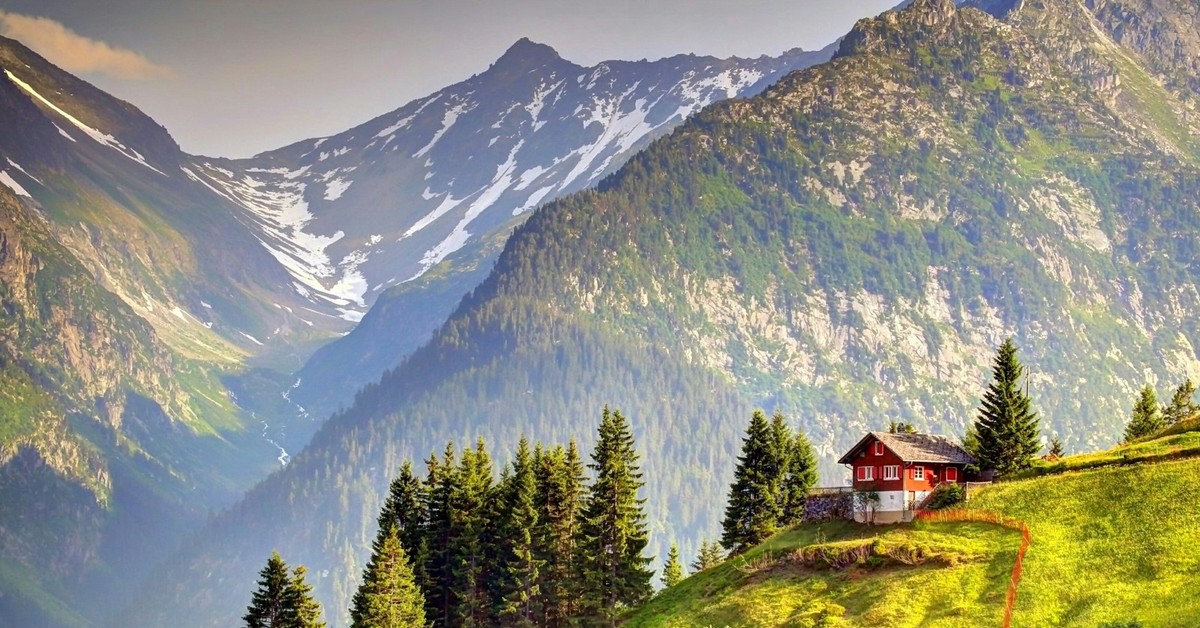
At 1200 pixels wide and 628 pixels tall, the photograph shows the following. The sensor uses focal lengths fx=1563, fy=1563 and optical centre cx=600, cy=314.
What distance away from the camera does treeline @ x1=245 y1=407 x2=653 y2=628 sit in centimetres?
13712

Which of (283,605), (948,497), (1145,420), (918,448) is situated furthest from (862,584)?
(1145,420)

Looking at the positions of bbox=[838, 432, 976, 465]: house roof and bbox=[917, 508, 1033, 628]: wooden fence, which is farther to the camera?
bbox=[838, 432, 976, 465]: house roof

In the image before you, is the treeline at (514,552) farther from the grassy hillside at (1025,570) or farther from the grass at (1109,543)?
the grass at (1109,543)

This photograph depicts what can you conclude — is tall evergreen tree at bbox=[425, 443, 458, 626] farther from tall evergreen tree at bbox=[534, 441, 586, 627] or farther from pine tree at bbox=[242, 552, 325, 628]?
pine tree at bbox=[242, 552, 325, 628]

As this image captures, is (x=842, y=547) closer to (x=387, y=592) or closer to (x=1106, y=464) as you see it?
(x=1106, y=464)

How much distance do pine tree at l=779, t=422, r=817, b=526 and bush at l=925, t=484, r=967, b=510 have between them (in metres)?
17.7

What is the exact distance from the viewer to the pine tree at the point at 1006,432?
12975cm

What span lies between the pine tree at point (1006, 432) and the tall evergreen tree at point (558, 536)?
37.0 metres

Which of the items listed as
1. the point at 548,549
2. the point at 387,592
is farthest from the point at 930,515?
the point at 387,592

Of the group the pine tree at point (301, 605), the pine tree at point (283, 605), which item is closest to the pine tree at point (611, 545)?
the pine tree at point (301, 605)

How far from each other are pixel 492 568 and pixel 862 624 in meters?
49.4

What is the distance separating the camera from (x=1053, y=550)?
109125 mm

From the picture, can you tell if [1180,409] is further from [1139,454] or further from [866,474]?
[866,474]

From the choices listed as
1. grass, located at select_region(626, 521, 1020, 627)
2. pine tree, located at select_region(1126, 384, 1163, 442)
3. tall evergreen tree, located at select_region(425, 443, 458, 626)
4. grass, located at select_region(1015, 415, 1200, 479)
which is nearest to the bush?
grass, located at select_region(626, 521, 1020, 627)
